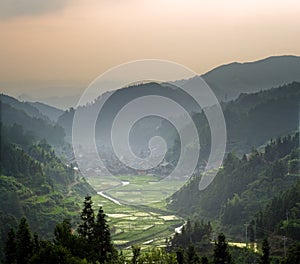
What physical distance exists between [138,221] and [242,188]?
8.75m

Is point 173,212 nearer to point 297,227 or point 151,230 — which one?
point 151,230

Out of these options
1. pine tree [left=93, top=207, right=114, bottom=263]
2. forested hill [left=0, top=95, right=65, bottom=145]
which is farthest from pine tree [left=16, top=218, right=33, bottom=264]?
forested hill [left=0, top=95, right=65, bottom=145]

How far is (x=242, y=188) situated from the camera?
140ft

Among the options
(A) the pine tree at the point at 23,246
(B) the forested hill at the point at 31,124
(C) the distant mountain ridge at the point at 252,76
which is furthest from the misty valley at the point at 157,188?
(C) the distant mountain ridge at the point at 252,76

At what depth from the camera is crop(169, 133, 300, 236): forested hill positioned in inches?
1495

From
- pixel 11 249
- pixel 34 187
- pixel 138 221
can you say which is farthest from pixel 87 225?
pixel 34 187

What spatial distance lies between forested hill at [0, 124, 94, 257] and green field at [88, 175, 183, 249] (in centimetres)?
321

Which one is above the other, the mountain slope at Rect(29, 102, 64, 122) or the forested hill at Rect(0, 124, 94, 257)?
the mountain slope at Rect(29, 102, 64, 122)

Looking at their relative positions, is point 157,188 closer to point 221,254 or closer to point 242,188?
point 242,188

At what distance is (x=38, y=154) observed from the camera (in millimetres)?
54500

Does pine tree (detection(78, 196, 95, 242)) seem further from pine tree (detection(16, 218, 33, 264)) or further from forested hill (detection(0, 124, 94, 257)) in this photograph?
forested hill (detection(0, 124, 94, 257))

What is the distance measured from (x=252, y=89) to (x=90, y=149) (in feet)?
134

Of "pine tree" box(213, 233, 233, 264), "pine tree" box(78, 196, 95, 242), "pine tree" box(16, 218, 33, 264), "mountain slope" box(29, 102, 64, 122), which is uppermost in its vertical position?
"mountain slope" box(29, 102, 64, 122)

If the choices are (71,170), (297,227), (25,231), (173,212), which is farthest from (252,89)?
(25,231)
